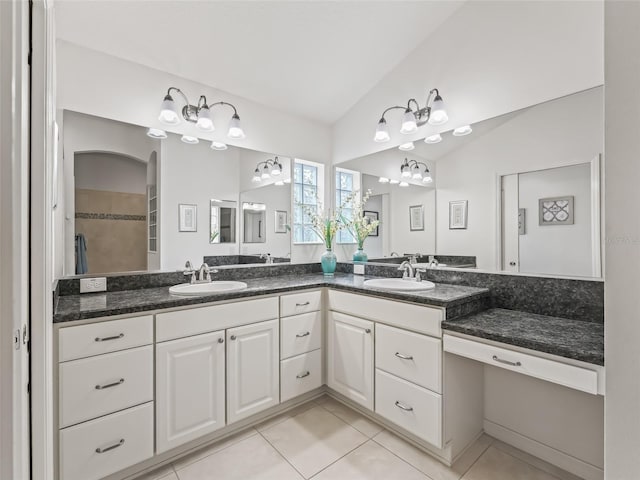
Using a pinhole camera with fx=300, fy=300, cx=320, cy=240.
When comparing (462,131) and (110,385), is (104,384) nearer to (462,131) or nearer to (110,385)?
(110,385)

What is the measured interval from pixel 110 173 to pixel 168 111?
1.80ft

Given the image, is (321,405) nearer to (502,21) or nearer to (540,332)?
(540,332)

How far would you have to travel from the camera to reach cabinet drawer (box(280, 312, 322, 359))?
2.04 metres

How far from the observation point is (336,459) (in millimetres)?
1647

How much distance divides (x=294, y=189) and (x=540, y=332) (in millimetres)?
2147

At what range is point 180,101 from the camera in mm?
2180

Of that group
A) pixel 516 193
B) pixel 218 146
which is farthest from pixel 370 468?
pixel 218 146

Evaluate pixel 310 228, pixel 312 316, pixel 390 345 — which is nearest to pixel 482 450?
pixel 390 345

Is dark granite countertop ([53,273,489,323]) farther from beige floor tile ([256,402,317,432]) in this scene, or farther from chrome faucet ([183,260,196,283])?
beige floor tile ([256,402,317,432])

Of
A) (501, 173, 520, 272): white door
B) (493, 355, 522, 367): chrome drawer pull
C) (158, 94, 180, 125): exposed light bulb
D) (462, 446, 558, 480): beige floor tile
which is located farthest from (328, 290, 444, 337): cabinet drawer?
(158, 94, 180, 125): exposed light bulb

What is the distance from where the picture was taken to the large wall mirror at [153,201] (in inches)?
71.4

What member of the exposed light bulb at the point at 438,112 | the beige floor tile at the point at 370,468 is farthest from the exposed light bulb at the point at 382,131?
the beige floor tile at the point at 370,468

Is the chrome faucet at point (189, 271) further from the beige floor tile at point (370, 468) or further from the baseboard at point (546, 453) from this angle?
the baseboard at point (546, 453)

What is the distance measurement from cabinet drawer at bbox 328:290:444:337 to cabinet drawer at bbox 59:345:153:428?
1188 mm
